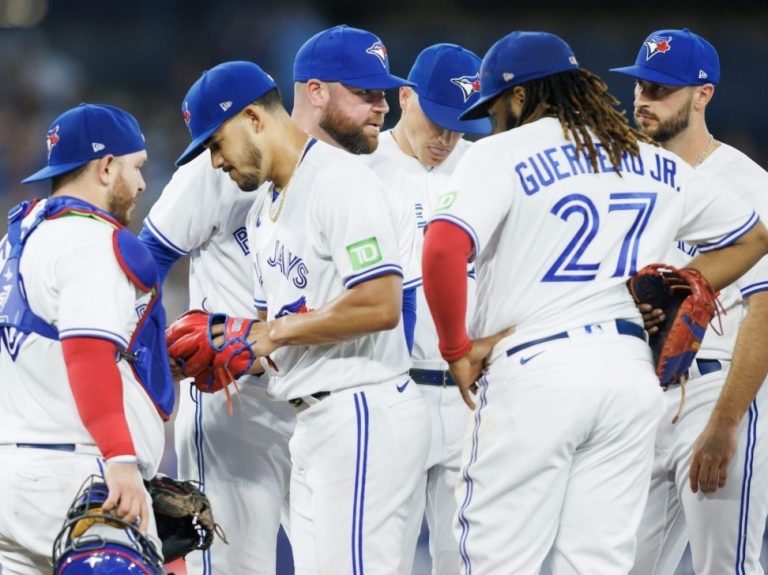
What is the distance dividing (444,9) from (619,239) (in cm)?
776

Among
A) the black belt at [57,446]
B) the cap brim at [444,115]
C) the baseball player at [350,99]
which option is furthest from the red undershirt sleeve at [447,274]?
the cap brim at [444,115]

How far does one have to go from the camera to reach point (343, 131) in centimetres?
438

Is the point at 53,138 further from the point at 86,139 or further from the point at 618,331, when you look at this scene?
the point at 618,331

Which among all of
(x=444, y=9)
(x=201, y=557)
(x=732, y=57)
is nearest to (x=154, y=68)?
(x=444, y=9)

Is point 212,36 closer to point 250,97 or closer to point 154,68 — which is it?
point 154,68

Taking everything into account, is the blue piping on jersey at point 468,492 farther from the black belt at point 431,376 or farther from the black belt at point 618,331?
the black belt at point 431,376

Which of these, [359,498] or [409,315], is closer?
[359,498]

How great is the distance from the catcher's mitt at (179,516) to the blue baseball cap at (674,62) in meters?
2.34

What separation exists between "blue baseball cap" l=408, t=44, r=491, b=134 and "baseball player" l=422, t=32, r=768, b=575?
Answer: 1271 millimetres

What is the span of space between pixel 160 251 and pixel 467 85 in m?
1.48

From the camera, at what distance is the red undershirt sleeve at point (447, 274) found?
346cm

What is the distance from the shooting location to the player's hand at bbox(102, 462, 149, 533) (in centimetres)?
331

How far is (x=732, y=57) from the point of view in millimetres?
10531

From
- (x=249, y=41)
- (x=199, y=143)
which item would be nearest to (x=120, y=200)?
(x=199, y=143)
